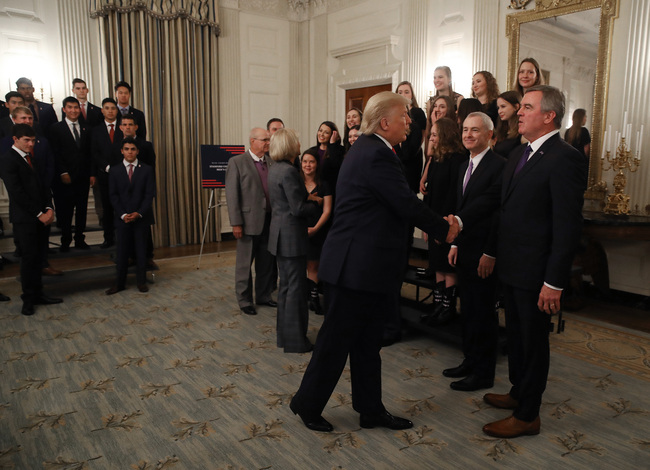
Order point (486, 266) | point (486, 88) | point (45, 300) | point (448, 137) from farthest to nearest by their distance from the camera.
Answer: point (45, 300), point (486, 88), point (448, 137), point (486, 266)

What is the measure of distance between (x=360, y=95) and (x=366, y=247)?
6101mm

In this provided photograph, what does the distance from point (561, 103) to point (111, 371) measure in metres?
3.10

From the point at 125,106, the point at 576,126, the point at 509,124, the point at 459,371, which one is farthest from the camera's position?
the point at 125,106

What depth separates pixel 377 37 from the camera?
7285 millimetres

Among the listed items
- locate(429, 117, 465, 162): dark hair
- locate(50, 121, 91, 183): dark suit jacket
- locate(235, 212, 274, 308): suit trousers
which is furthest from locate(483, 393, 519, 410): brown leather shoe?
locate(50, 121, 91, 183): dark suit jacket

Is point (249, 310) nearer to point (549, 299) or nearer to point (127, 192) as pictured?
point (127, 192)

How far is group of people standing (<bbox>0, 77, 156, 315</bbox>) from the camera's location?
4477 millimetres

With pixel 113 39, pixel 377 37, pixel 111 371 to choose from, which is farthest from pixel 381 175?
pixel 113 39

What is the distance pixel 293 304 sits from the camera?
3.53 metres

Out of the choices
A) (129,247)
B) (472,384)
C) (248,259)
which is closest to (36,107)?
(129,247)

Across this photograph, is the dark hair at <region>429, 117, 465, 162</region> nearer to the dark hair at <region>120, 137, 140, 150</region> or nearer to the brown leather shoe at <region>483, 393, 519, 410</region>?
the brown leather shoe at <region>483, 393, 519, 410</region>

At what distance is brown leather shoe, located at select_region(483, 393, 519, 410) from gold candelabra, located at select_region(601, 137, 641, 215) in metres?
2.74

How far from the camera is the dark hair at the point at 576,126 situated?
4.96 m

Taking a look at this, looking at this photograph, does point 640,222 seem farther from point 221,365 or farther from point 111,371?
point 111,371
